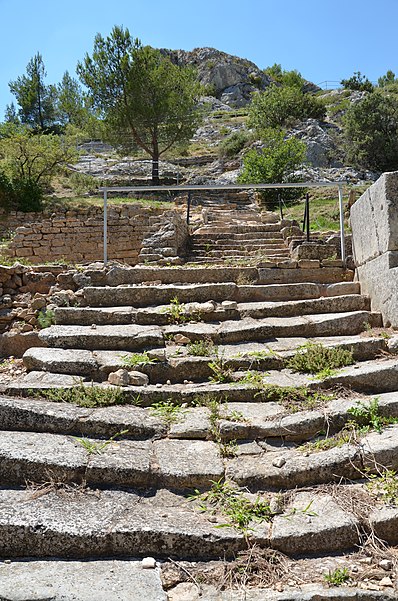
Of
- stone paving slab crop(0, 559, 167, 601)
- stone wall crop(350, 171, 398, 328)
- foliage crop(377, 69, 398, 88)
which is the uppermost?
foliage crop(377, 69, 398, 88)

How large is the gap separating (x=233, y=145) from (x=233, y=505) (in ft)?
88.5

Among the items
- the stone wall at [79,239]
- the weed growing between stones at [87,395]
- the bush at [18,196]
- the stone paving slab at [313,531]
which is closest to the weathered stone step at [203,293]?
the weed growing between stones at [87,395]

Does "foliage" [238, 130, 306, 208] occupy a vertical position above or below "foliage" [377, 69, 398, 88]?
below

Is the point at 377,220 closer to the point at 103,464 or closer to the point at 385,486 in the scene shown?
the point at 385,486

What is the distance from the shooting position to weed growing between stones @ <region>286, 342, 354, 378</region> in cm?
429

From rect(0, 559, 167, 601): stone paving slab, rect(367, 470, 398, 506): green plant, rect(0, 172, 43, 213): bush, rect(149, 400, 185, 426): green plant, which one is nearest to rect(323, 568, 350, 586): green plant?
rect(367, 470, 398, 506): green plant

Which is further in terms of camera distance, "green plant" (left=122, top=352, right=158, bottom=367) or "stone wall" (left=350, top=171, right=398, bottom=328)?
"stone wall" (left=350, top=171, right=398, bottom=328)

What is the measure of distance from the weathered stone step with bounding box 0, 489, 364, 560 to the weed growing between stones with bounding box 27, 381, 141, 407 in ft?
3.36

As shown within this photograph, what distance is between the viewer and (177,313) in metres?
5.30

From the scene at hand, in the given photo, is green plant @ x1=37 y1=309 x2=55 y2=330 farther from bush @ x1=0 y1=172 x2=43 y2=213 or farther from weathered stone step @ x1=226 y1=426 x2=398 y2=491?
bush @ x1=0 y1=172 x2=43 y2=213

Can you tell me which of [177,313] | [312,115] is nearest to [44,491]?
[177,313]

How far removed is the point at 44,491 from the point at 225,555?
1.06 meters

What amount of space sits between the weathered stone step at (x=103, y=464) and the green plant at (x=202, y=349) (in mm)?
1324

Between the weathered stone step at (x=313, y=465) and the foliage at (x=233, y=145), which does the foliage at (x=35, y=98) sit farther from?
the weathered stone step at (x=313, y=465)
